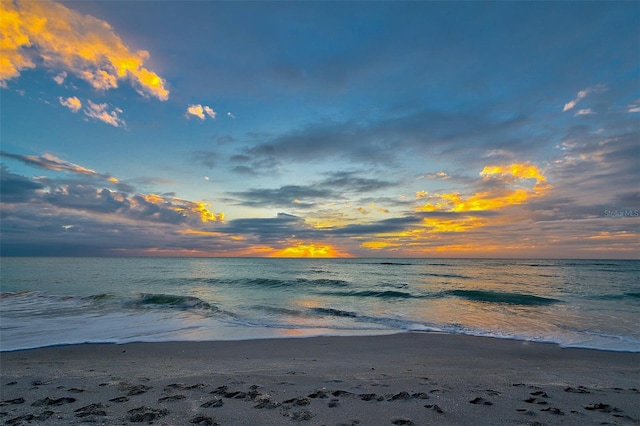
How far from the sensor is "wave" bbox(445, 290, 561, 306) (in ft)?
66.8

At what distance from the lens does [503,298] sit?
22.3 m

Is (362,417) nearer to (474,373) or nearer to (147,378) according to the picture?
(474,373)

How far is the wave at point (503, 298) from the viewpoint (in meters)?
20.4

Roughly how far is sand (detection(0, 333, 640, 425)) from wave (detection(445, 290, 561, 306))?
12.7 meters

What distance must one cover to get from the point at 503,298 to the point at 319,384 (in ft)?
68.4

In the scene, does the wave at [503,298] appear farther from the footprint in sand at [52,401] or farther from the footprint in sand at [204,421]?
the footprint in sand at [52,401]

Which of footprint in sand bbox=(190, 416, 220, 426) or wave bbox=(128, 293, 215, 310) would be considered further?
wave bbox=(128, 293, 215, 310)

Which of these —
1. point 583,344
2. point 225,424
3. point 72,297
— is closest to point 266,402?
point 225,424

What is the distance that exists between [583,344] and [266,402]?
978 centimetres

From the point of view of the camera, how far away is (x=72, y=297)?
2017 centimetres

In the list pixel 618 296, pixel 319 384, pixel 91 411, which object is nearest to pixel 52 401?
pixel 91 411

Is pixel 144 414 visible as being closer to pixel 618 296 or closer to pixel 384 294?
pixel 384 294

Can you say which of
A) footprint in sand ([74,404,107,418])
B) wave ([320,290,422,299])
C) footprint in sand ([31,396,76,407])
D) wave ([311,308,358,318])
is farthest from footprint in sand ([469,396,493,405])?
Answer: wave ([320,290,422,299])

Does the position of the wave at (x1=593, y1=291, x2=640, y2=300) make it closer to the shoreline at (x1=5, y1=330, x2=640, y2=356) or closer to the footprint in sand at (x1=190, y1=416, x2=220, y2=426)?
the shoreline at (x1=5, y1=330, x2=640, y2=356)
